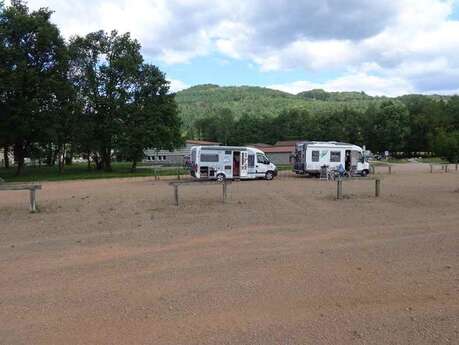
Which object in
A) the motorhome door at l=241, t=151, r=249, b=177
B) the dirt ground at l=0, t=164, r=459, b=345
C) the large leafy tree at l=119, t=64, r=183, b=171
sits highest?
the large leafy tree at l=119, t=64, r=183, b=171

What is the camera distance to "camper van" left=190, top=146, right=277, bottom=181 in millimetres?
29591

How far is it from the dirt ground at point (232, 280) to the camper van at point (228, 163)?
1750 centimetres

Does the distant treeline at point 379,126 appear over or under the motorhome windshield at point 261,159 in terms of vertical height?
over

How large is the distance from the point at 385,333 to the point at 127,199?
1425 centimetres

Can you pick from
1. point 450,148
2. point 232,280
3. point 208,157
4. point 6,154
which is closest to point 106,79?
point 6,154

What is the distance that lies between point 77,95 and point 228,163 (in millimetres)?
22547

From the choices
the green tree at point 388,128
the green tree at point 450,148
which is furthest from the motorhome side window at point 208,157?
the green tree at point 388,128

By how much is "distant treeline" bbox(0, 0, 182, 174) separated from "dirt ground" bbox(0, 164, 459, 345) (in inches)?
1152

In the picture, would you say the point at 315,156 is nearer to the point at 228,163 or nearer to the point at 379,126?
the point at 228,163

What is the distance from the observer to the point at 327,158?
34.2 meters

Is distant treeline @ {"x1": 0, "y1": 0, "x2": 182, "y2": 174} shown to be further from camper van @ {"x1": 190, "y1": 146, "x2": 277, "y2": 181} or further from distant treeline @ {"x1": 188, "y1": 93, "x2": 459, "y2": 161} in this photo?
distant treeline @ {"x1": 188, "y1": 93, "x2": 459, "y2": 161}

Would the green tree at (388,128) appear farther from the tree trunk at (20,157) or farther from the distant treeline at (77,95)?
the tree trunk at (20,157)

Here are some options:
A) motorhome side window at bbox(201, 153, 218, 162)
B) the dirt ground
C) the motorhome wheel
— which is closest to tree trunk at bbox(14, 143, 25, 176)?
motorhome side window at bbox(201, 153, 218, 162)

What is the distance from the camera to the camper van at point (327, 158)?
33.9m
